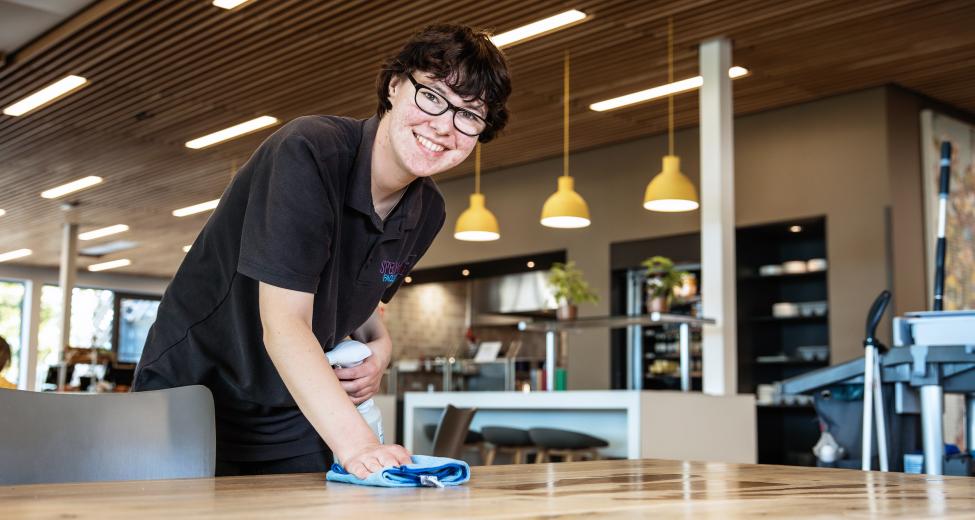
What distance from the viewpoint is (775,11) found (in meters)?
5.37

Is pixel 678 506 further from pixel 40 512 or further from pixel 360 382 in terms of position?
pixel 360 382

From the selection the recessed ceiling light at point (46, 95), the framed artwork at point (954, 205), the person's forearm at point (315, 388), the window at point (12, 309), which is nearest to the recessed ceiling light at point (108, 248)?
the window at point (12, 309)

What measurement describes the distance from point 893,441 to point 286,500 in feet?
13.4

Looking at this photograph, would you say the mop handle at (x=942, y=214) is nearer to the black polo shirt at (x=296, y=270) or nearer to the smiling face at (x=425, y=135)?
the black polo shirt at (x=296, y=270)

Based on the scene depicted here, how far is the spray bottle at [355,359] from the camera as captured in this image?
152cm

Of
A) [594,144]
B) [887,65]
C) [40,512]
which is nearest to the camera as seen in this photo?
[40,512]

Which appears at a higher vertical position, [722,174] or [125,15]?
[125,15]

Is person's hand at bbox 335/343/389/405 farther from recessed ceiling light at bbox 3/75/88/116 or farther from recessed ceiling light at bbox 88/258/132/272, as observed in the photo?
recessed ceiling light at bbox 88/258/132/272

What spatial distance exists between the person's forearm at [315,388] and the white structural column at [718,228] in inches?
178

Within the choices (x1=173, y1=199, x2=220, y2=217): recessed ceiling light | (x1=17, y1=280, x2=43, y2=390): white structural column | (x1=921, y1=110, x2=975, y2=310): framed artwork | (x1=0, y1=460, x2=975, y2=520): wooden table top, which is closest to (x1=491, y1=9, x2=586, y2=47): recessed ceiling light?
(x1=921, y1=110, x2=975, y2=310): framed artwork

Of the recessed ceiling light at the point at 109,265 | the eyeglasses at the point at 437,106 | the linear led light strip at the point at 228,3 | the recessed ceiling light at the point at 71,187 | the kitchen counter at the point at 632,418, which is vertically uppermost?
the linear led light strip at the point at 228,3

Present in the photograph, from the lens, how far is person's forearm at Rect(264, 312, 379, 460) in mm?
1219

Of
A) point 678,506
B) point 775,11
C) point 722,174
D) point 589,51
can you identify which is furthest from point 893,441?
point 678,506

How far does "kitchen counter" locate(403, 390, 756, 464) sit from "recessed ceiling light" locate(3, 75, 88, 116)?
10.6 ft
